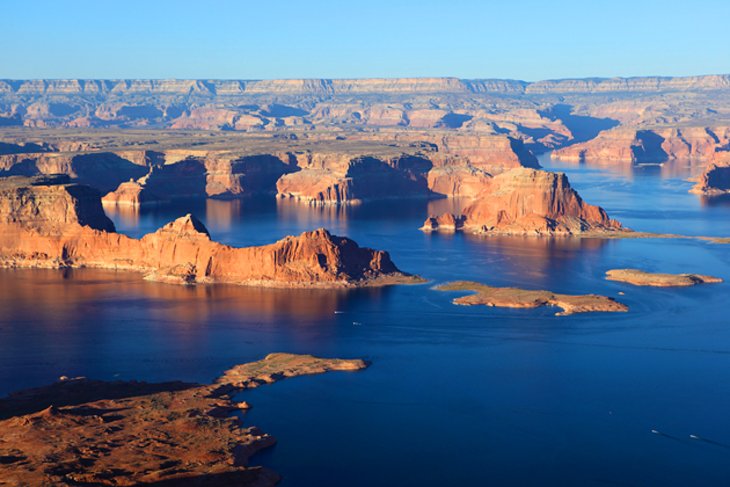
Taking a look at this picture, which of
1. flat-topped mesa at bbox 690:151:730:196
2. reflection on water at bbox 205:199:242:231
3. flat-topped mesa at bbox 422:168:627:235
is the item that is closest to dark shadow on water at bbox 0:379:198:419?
reflection on water at bbox 205:199:242:231

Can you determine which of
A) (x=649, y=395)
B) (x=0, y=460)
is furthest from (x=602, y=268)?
(x=0, y=460)

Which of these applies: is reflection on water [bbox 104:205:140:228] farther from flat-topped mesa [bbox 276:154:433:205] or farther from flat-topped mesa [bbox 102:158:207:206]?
flat-topped mesa [bbox 276:154:433:205]

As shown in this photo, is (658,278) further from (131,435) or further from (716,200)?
(716,200)

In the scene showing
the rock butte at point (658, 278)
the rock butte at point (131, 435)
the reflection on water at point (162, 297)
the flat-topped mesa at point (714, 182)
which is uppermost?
the flat-topped mesa at point (714, 182)

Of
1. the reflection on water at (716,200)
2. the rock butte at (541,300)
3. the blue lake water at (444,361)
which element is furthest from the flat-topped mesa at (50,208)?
the reflection on water at (716,200)

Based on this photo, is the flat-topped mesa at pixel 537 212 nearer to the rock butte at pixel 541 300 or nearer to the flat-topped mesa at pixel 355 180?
the rock butte at pixel 541 300
